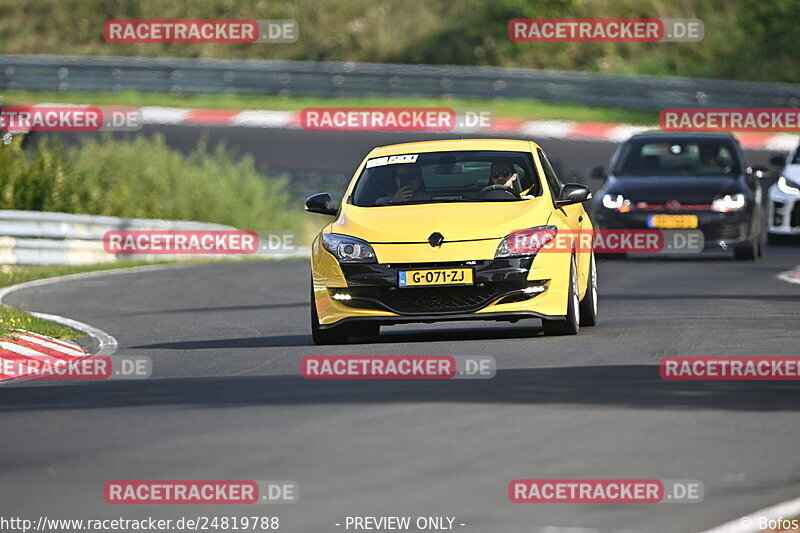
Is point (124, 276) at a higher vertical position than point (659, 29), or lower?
lower

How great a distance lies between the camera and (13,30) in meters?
50.2

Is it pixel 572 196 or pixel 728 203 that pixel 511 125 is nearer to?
pixel 728 203

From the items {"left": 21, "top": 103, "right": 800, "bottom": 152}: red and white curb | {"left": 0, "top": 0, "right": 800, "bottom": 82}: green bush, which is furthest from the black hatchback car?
{"left": 0, "top": 0, "right": 800, "bottom": 82}: green bush

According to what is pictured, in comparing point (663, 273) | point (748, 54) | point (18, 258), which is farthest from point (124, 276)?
point (748, 54)

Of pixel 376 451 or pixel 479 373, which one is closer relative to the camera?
pixel 376 451

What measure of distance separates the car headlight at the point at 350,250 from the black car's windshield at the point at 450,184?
653mm

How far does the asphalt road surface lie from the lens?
7418 mm

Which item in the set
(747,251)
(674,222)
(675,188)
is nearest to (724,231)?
(747,251)

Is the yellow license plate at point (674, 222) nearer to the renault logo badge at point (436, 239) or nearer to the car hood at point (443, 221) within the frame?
the car hood at point (443, 221)

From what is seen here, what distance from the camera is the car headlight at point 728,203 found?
856 inches

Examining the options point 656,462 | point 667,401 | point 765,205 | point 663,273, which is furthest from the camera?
point 765,205

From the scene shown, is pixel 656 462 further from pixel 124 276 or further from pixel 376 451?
pixel 124 276

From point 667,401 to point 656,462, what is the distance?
185 cm

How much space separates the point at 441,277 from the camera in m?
12.9
